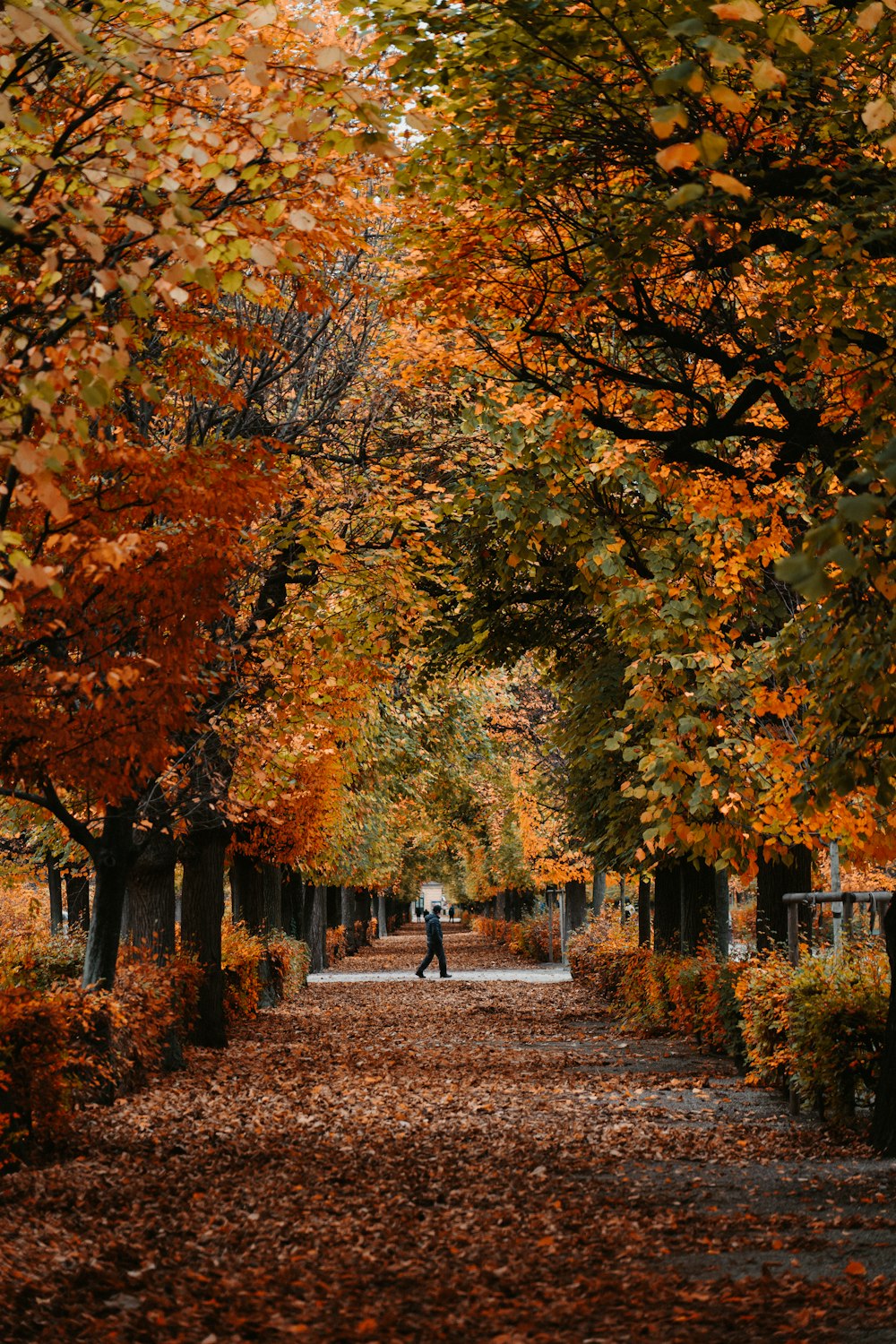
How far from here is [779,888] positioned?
44.7ft

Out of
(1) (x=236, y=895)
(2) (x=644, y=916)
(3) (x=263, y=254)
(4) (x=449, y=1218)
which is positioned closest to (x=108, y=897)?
(4) (x=449, y=1218)

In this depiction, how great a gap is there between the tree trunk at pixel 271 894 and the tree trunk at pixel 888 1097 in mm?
16446

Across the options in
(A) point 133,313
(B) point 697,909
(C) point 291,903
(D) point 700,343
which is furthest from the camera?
(C) point 291,903

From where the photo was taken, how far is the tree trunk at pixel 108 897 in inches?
465

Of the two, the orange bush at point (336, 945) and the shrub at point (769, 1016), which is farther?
Answer: the orange bush at point (336, 945)

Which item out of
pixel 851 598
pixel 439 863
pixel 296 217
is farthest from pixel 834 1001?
pixel 439 863

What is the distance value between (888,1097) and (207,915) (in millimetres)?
10116

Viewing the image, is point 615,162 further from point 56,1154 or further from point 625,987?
point 625,987

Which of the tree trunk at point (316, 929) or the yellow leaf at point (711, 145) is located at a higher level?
the yellow leaf at point (711, 145)

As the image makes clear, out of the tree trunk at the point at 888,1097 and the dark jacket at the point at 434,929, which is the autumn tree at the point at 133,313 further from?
the dark jacket at the point at 434,929

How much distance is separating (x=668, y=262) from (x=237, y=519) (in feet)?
11.0

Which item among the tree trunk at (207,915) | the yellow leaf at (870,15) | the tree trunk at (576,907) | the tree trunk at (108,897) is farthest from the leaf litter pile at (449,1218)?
the tree trunk at (576,907)

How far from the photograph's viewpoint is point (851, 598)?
7207mm

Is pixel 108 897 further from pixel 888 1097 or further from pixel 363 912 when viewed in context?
pixel 363 912
